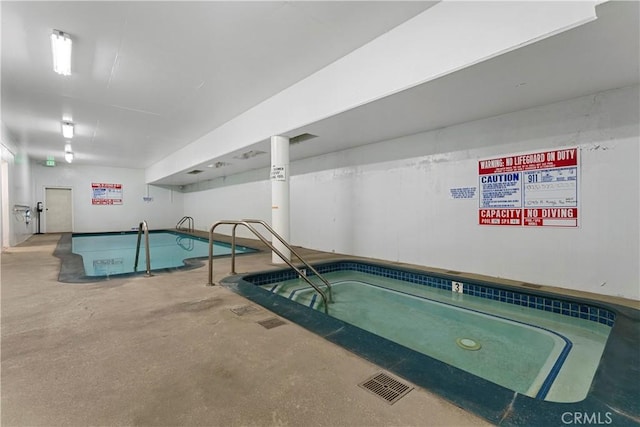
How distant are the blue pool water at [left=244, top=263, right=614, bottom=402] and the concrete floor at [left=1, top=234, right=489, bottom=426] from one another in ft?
3.49

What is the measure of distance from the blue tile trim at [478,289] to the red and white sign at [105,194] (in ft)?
35.7

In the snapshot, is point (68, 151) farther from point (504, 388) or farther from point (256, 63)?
point (504, 388)

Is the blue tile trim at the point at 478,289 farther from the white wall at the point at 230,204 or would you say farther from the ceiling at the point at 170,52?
the white wall at the point at 230,204

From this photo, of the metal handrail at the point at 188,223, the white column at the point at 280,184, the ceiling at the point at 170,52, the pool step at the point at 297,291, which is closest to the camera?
the ceiling at the point at 170,52

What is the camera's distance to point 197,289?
10.0 feet

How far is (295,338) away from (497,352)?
1634mm

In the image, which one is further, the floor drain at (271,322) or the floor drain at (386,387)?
the floor drain at (271,322)

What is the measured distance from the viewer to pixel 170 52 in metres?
3.30

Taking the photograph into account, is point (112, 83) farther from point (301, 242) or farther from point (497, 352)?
point (497, 352)

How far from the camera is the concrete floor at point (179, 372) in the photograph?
3.81 feet

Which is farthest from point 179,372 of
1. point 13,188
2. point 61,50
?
point 13,188

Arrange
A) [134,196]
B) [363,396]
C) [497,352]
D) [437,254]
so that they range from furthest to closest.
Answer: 1. [134,196]
2. [437,254]
3. [497,352]
4. [363,396]

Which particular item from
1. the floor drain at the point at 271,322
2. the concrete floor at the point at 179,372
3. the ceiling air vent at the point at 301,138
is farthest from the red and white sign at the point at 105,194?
the floor drain at the point at 271,322

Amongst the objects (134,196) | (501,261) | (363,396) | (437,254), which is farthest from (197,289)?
(134,196)
